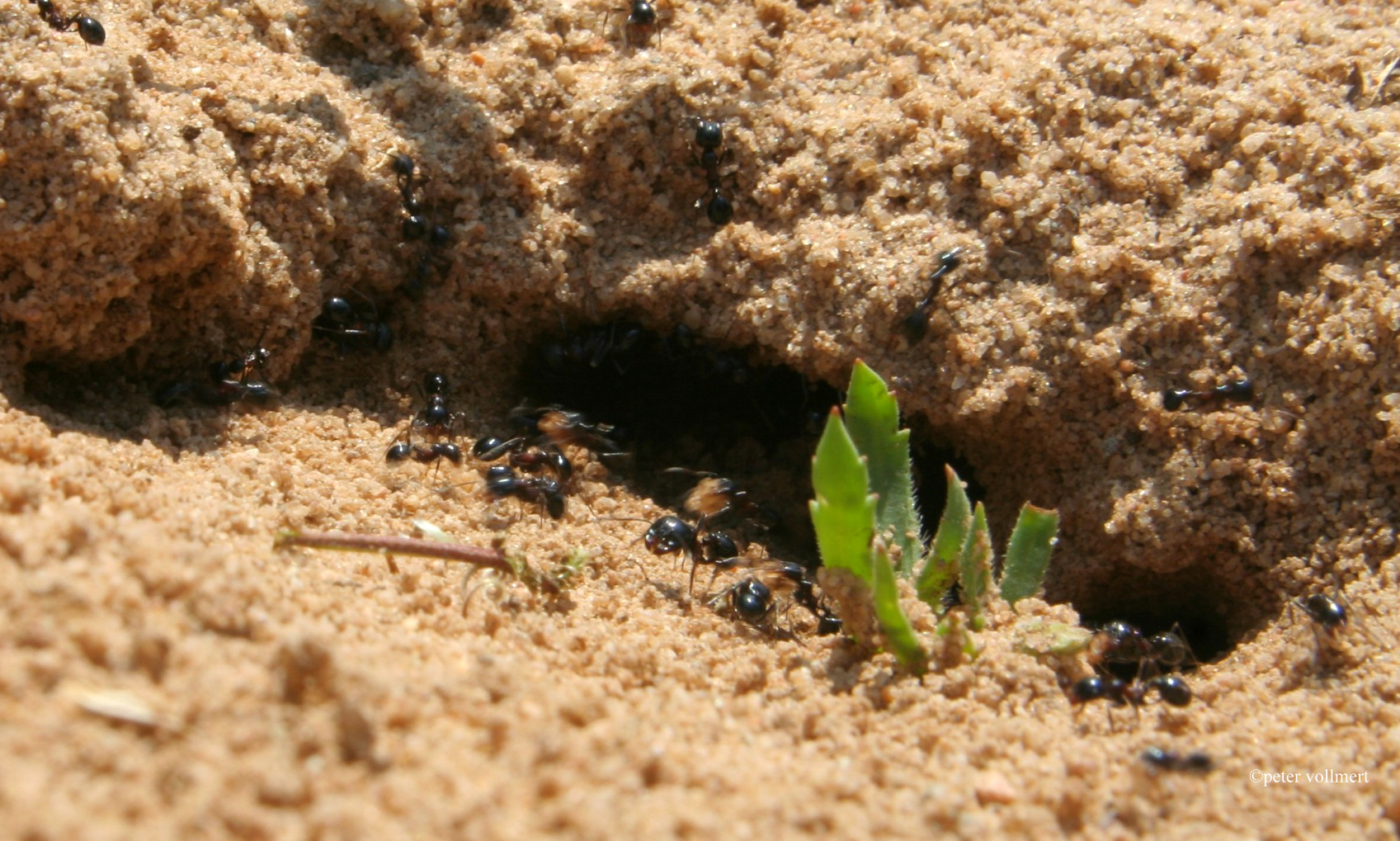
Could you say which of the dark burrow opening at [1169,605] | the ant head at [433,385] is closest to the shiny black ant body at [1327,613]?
the dark burrow opening at [1169,605]

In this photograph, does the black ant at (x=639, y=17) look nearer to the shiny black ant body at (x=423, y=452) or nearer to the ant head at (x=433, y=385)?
the ant head at (x=433, y=385)

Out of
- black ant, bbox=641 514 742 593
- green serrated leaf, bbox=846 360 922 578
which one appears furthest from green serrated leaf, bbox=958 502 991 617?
black ant, bbox=641 514 742 593

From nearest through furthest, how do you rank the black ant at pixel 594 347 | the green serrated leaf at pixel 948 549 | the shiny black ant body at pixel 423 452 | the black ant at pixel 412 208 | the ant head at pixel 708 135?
the green serrated leaf at pixel 948 549 → the shiny black ant body at pixel 423 452 → the black ant at pixel 412 208 → the ant head at pixel 708 135 → the black ant at pixel 594 347

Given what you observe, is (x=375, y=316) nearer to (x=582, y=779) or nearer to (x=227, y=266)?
(x=227, y=266)

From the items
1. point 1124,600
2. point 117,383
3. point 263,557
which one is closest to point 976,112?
point 1124,600

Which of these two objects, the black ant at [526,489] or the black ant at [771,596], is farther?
the black ant at [526,489]

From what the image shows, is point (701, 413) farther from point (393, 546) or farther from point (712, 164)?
point (393, 546)
